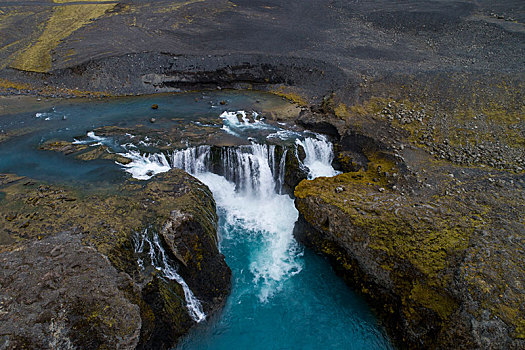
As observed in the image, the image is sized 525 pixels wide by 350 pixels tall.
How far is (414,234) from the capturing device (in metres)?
14.2

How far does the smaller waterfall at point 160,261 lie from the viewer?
510 inches

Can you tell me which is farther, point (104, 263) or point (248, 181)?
point (248, 181)

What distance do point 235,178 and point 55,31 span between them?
31488mm

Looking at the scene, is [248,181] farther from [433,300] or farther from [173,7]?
[173,7]

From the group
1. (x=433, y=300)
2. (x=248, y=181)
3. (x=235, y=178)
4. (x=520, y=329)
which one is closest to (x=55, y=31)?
(x=235, y=178)

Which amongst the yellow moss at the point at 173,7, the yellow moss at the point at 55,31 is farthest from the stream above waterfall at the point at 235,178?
the yellow moss at the point at 173,7

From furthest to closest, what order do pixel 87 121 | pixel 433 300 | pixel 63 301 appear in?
pixel 87 121 < pixel 433 300 < pixel 63 301

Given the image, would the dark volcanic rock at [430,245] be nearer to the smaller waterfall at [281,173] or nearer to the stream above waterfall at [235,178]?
the stream above waterfall at [235,178]

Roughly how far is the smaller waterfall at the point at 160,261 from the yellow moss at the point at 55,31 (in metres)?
26.8

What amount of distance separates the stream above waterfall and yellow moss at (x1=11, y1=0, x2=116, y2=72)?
8327 mm

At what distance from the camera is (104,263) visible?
1134 centimetres

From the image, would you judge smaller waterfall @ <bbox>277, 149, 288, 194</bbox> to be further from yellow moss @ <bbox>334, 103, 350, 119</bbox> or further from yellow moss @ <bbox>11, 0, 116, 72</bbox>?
yellow moss @ <bbox>11, 0, 116, 72</bbox>

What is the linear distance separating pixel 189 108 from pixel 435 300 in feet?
73.9

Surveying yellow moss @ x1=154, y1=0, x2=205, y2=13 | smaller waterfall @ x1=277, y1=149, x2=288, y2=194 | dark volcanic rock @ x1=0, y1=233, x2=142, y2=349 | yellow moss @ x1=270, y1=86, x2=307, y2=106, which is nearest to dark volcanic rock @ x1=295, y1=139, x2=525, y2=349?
smaller waterfall @ x1=277, y1=149, x2=288, y2=194
